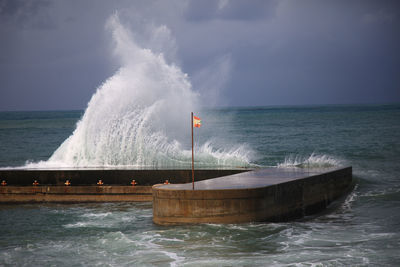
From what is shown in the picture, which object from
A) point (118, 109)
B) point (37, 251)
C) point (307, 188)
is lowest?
point (37, 251)

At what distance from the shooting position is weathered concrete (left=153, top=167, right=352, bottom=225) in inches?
663

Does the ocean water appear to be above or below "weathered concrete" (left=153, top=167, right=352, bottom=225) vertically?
below

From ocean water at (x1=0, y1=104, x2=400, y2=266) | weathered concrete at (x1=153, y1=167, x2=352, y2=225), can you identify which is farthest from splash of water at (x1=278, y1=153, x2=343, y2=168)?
weathered concrete at (x1=153, y1=167, x2=352, y2=225)

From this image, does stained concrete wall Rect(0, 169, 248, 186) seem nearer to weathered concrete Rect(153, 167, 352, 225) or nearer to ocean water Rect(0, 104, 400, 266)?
ocean water Rect(0, 104, 400, 266)

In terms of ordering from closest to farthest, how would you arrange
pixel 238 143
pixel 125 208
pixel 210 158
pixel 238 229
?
pixel 238 229
pixel 125 208
pixel 210 158
pixel 238 143

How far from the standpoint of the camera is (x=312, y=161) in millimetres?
29391

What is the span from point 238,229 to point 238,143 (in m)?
47.4

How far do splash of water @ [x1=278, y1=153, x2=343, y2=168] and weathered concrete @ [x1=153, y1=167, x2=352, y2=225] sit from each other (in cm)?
762

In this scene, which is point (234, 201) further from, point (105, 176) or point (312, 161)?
point (312, 161)

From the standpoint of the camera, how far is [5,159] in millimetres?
44938

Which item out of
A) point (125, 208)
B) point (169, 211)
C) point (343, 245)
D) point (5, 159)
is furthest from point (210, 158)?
point (5, 159)

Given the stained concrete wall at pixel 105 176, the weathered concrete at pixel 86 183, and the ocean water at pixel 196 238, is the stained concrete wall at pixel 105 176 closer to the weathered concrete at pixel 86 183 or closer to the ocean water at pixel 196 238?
the weathered concrete at pixel 86 183

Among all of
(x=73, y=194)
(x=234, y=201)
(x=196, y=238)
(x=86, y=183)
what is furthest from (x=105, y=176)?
(x=196, y=238)

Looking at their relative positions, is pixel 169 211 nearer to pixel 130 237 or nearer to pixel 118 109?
pixel 130 237
